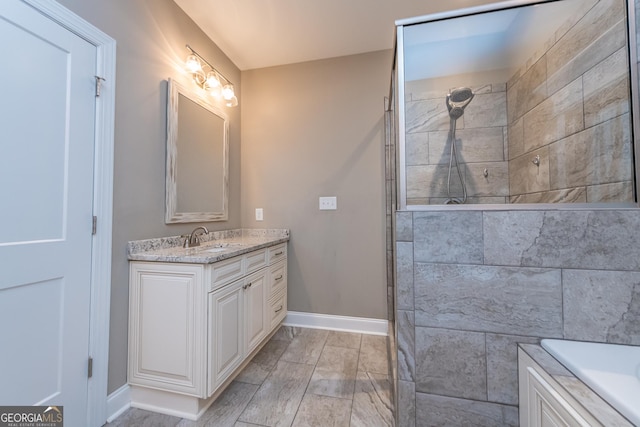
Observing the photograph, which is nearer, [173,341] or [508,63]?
[173,341]

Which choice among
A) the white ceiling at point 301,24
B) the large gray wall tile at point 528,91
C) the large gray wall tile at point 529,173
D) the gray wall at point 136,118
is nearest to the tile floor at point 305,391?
the gray wall at point 136,118

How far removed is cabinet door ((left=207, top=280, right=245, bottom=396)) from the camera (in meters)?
1.31

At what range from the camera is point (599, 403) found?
72 cm

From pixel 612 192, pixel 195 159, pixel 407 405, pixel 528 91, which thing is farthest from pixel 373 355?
pixel 528 91

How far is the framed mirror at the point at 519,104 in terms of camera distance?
3.77 ft

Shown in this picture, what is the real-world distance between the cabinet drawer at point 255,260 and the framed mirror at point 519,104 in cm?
111

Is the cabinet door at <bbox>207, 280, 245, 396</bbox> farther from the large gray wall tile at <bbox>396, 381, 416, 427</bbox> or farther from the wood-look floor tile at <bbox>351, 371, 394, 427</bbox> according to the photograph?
the large gray wall tile at <bbox>396, 381, 416, 427</bbox>

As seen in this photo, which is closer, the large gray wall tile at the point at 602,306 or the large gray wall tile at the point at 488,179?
the large gray wall tile at the point at 602,306

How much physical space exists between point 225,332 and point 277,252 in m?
0.85

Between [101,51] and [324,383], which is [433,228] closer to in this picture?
[324,383]

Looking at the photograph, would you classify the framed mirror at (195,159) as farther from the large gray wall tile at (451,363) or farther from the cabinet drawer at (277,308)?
the large gray wall tile at (451,363)

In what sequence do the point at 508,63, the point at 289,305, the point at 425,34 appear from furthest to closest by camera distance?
the point at 289,305, the point at 508,63, the point at 425,34

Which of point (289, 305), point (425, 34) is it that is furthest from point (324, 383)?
point (425, 34)

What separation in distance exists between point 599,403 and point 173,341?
1747mm
